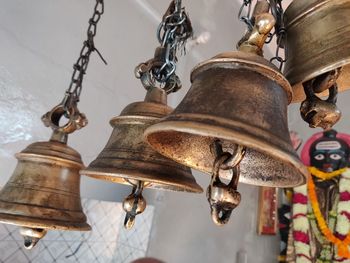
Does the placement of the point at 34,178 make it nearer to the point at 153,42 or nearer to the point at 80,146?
the point at 80,146

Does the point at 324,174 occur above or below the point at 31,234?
above

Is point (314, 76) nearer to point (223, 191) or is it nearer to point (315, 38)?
point (315, 38)

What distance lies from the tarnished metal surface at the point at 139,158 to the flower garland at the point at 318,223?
1924 millimetres

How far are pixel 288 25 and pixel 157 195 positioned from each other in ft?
3.91

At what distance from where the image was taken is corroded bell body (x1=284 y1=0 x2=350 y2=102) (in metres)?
0.46

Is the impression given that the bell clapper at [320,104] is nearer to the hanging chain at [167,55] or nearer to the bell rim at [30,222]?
the hanging chain at [167,55]

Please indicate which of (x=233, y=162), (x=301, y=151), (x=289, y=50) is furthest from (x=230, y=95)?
(x=301, y=151)

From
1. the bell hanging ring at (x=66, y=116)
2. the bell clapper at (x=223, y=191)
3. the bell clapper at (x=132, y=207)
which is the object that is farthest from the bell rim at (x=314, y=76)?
the bell hanging ring at (x=66, y=116)

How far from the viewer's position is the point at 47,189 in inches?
28.2

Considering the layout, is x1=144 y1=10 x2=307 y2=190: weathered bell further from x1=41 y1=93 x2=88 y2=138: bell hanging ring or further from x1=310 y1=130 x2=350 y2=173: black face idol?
x1=310 y1=130 x2=350 y2=173: black face idol

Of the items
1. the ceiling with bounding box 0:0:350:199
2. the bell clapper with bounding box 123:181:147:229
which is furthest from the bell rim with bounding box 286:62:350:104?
the ceiling with bounding box 0:0:350:199

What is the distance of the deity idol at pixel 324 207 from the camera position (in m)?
2.36

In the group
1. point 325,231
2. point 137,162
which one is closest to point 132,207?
point 137,162

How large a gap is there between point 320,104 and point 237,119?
0.18m
